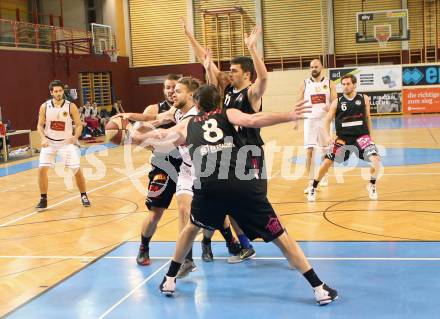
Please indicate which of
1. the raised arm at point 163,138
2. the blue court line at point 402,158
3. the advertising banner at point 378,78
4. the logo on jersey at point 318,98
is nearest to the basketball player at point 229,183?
the raised arm at point 163,138

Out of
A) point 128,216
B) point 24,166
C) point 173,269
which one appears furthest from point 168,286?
point 24,166

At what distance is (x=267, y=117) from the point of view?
452 cm

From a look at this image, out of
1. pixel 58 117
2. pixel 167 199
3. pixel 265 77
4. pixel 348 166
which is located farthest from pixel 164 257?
pixel 348 166

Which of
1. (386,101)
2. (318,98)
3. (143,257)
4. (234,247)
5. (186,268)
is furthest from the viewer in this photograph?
(386,101)

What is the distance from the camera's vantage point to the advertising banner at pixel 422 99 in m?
26.2

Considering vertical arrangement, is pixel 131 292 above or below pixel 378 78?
below

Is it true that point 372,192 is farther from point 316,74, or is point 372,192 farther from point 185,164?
point 185,164

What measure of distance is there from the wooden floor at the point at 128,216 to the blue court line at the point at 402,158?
0.64 metres

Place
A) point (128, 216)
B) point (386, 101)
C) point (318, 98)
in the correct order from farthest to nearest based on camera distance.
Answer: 1. point (386, 101)
2. point (318, 98)
3. point (128, 216)

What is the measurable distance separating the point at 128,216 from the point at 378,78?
20.2 m

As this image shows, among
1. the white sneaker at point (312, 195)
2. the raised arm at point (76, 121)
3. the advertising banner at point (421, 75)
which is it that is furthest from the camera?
the advertising banner at point (421, 75)

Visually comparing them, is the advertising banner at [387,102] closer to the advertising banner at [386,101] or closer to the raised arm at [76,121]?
the advertising banner at [386,101]

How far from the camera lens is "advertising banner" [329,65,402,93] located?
1032 inches

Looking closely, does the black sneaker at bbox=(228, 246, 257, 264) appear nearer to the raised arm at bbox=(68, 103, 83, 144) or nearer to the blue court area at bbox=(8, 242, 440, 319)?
the blue court area at bbox=(8, 242, 440, 319)
